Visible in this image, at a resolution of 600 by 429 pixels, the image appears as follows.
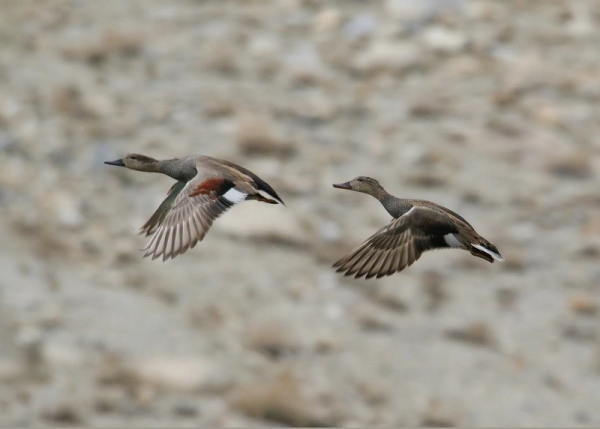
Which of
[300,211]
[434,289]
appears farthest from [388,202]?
[300,211]

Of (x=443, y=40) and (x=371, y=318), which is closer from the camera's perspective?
(x=371, y=318)

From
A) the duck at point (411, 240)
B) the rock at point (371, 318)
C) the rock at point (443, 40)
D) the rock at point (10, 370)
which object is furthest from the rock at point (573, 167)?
the duck at point (411, 240)

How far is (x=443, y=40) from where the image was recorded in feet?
69.5

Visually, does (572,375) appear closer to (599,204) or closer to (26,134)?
(599,204)

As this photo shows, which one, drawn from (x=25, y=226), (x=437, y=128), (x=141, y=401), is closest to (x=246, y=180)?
(x=141, y=401)

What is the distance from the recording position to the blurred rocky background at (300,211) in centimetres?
1425

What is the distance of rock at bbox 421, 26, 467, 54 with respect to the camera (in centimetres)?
2091

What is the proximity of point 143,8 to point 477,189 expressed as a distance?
275 inches

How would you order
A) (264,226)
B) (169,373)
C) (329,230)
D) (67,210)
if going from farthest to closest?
1. (67,210)
2. (329,230)
3. (264,226)
4. (169,373)

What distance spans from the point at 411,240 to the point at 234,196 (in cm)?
78

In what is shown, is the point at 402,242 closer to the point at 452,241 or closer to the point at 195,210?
the point at 452,241

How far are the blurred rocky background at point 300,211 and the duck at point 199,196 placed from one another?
8.90 metres

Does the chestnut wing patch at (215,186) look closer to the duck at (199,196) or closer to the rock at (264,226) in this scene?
the duck at (199,196)

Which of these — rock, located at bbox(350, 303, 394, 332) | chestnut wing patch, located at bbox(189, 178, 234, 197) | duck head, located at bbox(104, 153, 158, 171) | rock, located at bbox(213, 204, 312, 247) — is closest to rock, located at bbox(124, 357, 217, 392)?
rock, located at bbox(350, 303, 394, 332)
